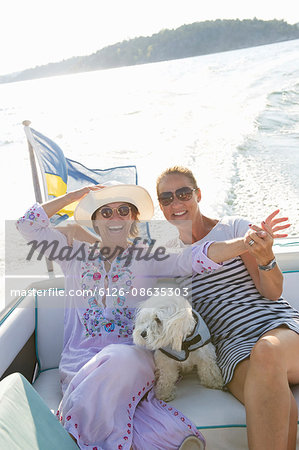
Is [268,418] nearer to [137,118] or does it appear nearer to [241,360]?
[241,360]

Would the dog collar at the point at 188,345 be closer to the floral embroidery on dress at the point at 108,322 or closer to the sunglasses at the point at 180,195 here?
the floral embroidery on dress at the point at 108,322

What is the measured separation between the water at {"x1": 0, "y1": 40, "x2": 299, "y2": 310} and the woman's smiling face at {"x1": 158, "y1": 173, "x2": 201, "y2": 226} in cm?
268

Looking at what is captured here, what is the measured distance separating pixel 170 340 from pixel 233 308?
38 cm

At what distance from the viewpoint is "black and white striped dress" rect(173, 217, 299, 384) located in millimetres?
1743

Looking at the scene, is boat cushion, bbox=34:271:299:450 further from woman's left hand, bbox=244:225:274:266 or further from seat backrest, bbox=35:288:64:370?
woman's left hand, bbox=244:225:274:266

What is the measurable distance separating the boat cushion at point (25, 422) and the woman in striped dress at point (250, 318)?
633 millimetres

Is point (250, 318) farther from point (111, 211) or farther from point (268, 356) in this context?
point (111, 211)

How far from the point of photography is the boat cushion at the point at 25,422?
46.0 inches

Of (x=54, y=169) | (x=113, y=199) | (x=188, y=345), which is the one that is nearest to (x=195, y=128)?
(x=54, y=169)

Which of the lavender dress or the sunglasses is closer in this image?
the lavender dress

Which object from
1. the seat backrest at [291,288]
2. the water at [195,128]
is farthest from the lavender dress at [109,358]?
the water at [195,128]

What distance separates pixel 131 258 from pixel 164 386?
0.59 m

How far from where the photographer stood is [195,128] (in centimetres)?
787

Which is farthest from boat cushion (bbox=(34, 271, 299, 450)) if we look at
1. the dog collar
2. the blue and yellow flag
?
the blue and yellow flag
